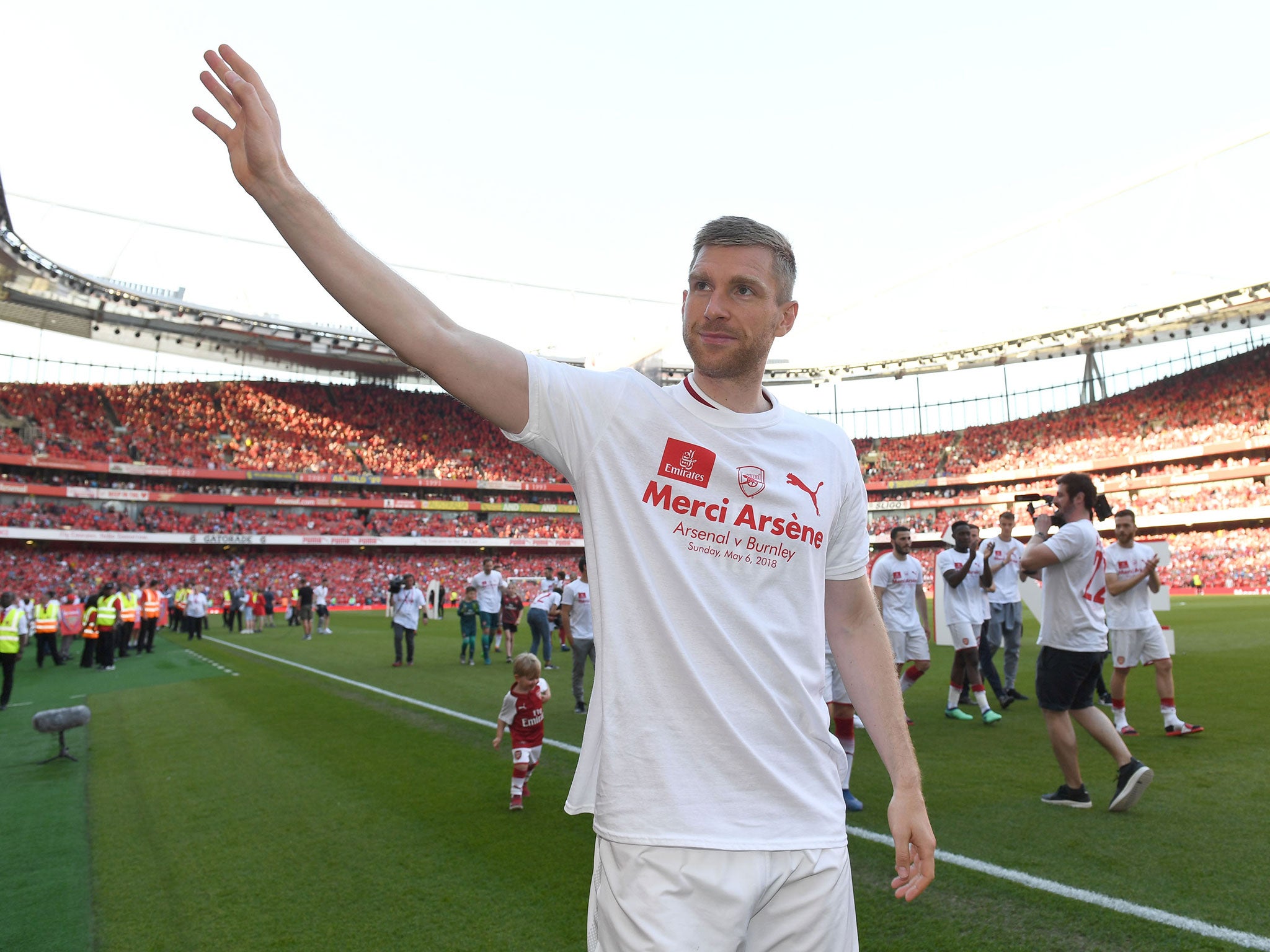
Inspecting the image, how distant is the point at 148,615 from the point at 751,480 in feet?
85.6

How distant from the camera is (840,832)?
5.65ft

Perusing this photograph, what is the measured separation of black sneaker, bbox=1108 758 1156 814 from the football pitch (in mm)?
115

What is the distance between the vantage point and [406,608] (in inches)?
685

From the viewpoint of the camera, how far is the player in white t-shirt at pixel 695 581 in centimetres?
153

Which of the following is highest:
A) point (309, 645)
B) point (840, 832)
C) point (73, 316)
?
point (73, 316)

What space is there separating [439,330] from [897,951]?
12.7 feet

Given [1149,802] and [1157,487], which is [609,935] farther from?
[1157,487]

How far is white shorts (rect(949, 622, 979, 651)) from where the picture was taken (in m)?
10.0

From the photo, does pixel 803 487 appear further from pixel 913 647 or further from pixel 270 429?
pixel 270 429

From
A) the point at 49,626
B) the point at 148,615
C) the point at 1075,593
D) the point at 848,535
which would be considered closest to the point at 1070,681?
the point at 1075,593

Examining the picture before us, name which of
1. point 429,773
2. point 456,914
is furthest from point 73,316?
point 456,914

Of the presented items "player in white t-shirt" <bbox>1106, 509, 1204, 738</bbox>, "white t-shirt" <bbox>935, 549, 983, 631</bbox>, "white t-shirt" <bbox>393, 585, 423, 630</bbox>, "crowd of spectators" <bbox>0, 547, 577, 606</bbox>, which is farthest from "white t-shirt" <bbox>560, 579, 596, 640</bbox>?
"crowd of spectators" <bbox>0, 547, 577, 606</bbox>

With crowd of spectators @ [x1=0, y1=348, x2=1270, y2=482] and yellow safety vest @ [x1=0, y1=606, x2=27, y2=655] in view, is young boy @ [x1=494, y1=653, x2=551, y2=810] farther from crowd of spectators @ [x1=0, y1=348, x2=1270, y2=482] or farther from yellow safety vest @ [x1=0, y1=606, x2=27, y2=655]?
crowd of spectators @ [x1=0, y1=348, x2=1270, y2=482]

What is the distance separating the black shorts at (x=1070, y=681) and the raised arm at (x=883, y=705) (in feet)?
16.2
